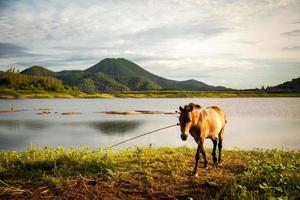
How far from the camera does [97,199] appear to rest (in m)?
7.48

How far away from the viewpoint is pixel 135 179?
8.81 meters

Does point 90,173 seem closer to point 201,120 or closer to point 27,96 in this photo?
point 201,120

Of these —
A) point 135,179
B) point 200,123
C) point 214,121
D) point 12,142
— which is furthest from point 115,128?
point 135,179

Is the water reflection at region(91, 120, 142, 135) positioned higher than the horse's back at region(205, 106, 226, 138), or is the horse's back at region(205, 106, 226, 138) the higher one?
the horse's back at region(205, 106, 226, 138)

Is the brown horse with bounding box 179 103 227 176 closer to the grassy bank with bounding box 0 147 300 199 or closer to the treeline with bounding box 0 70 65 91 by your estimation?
the grassy bank with bounding box 0 147 300 199

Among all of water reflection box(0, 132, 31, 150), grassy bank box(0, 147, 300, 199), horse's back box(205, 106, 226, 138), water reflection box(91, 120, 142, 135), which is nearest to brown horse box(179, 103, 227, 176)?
horse's back box(205, 106, 226, 138)

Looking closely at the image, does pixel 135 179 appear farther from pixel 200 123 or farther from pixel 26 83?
pixel 26 83

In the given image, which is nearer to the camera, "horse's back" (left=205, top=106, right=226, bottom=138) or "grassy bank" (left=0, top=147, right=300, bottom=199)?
"grassy bank" (left=0, top=147, right=300, bottom=199)

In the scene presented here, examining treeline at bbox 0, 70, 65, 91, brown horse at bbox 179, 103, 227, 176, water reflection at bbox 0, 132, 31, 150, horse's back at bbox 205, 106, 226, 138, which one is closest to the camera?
brown horse at bbox 179, 103, 227, 176

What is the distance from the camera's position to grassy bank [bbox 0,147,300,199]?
7.62 m

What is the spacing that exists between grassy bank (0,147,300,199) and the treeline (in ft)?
541

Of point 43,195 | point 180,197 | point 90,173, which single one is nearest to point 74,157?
point 90,173

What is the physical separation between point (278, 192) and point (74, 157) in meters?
6.85

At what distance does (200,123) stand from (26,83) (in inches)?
6856
